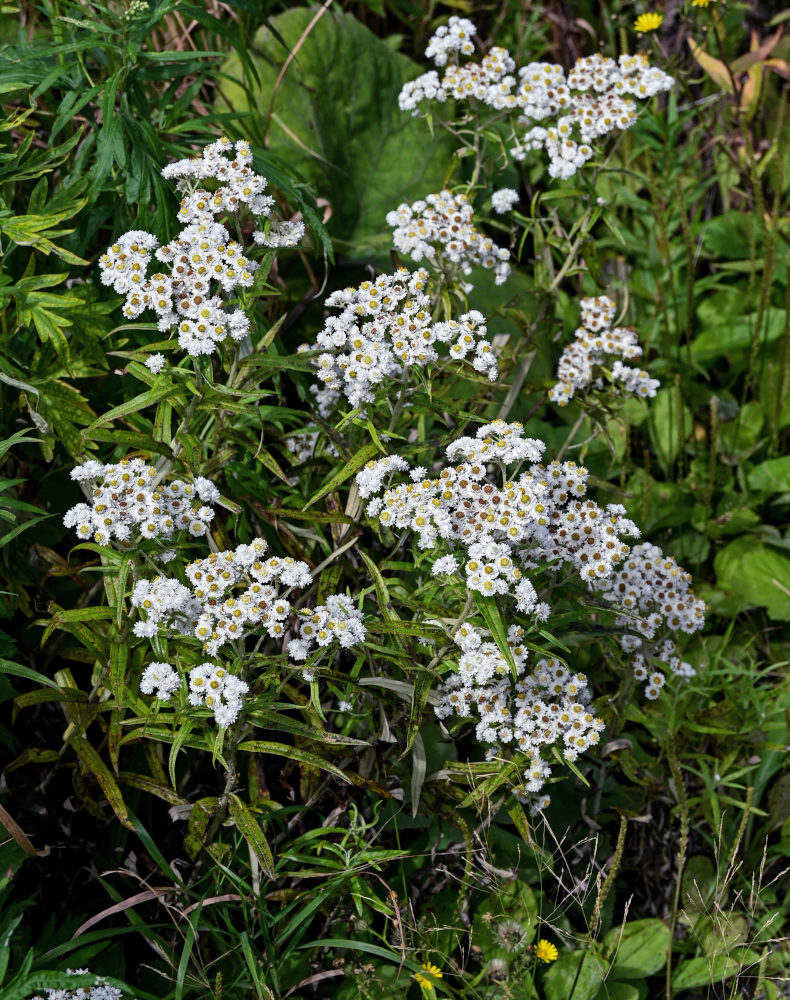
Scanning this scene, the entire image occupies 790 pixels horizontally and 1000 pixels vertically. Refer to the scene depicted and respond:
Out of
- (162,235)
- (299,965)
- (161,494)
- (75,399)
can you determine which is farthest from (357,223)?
(299,965)

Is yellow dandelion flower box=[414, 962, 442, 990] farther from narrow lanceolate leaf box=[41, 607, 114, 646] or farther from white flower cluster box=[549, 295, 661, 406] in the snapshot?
white flower cluster box=[549, 295, 661, 406]

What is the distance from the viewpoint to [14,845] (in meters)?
2.20

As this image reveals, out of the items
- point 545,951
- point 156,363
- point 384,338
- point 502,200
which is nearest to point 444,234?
point 502,200

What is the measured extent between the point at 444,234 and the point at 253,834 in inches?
61.0

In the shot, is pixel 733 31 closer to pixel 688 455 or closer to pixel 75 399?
pixel 688 455

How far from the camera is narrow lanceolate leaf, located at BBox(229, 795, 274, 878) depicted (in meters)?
1.99

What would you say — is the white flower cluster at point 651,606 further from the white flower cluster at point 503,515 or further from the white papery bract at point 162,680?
the white papery bract at point 162,680

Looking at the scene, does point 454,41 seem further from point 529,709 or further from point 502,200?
point 529,709

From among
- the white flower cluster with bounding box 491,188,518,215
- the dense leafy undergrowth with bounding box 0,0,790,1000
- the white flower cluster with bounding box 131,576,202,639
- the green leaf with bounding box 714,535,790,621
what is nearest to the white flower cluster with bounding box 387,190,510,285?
the dense leafy undergrowth with bounding box 0,0,790,1000

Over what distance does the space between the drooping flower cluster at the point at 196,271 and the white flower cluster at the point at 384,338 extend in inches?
9.0

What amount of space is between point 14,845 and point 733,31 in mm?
4689

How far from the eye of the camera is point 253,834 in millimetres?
1997

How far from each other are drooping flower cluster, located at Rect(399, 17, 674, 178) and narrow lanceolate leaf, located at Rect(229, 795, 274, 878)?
70.1 inches

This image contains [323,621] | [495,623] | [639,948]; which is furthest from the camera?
[639,948]
